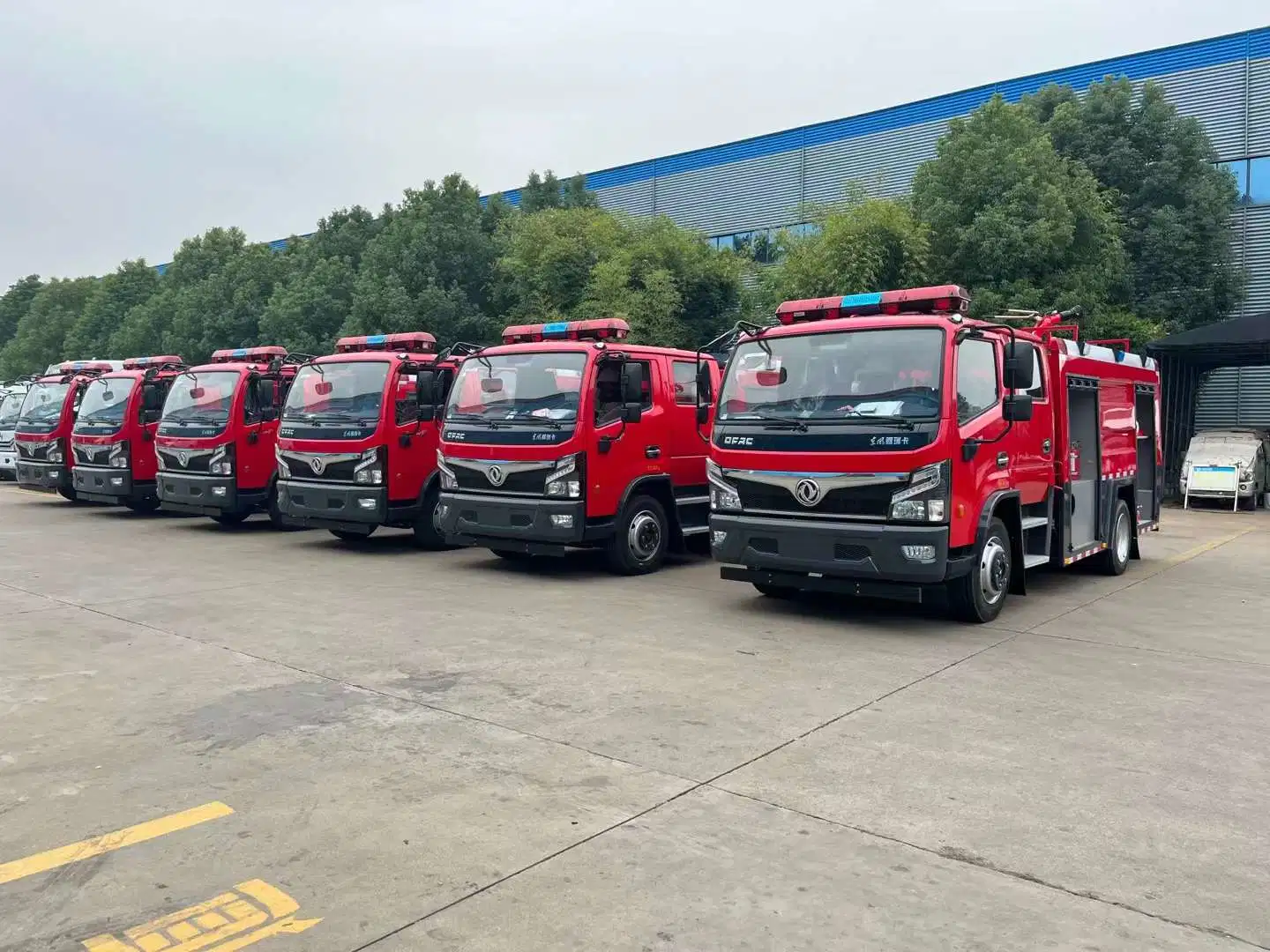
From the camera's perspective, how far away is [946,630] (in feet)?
26.2

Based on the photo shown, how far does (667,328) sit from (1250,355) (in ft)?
40.4

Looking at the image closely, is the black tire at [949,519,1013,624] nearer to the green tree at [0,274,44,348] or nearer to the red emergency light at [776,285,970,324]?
the red emergency light at [776,285,970,324]

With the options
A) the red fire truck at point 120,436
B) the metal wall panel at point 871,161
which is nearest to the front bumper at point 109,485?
the red fire truck at point 120,436

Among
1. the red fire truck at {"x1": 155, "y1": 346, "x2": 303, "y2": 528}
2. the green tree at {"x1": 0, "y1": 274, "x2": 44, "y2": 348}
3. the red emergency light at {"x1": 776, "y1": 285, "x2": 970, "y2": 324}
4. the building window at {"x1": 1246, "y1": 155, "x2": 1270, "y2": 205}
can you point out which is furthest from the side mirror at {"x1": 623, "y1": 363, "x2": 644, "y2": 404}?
the green tree at {"x1": 0, "y1": 274, "x2": 44, "y2": 348}

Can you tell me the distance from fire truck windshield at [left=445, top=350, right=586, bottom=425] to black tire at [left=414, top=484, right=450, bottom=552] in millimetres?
1563

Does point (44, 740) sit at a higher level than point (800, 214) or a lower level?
lower

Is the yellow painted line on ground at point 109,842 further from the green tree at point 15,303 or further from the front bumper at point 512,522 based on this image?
the green tree at point 15,303

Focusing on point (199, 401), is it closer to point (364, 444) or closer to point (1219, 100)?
point (364, 444)

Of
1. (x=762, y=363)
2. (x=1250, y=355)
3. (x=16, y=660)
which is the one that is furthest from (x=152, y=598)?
(x=1250, y=355)

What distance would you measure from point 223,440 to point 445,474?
4.51 m

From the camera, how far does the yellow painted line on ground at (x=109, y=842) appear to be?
379 cm

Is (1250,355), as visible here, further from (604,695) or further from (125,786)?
(125,786)

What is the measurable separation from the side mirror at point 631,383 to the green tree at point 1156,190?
16.7 meters

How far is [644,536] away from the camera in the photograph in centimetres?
1094
